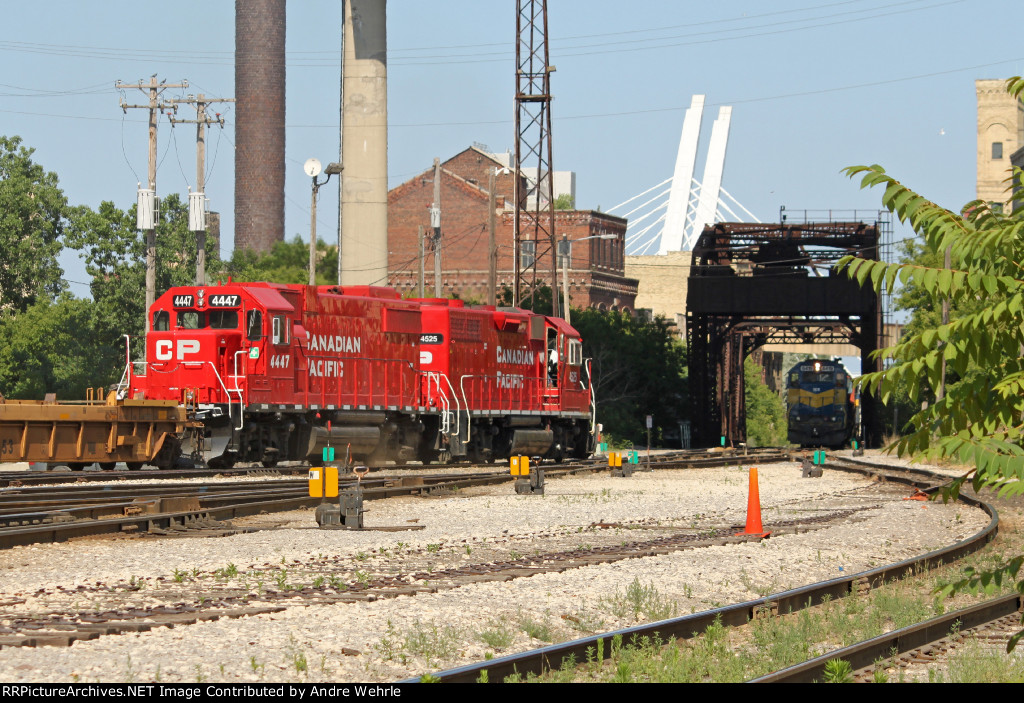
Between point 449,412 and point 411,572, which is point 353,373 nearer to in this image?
point 449,412

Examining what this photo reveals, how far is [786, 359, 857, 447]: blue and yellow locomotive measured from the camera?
62.0 metres

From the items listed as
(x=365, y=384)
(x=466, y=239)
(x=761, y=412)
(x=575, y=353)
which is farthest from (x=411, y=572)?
(x=761, y=412)

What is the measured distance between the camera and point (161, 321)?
89.8ft

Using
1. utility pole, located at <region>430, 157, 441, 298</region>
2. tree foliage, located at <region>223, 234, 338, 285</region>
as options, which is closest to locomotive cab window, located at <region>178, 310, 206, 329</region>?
utility pole, located at <region>430, 157, 441, 298</region>

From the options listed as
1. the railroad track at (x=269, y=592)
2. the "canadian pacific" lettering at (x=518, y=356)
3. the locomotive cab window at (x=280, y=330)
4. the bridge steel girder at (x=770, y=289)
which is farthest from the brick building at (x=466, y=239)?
the railroad track at (x=269, y=592)

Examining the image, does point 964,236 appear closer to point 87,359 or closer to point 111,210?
point 87,359

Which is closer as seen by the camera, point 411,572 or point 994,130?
point 411,572

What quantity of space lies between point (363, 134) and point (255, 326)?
749 inches

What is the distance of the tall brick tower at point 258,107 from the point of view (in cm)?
9381

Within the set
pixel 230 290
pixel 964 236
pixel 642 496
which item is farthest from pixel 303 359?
pixel 964 236

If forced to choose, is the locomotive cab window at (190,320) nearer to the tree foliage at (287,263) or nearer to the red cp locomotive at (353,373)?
the red cp locomotive at (353,373)

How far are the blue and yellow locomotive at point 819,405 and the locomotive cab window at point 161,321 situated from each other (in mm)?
41323

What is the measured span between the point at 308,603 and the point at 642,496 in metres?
14.5

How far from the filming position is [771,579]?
13.2 meters
